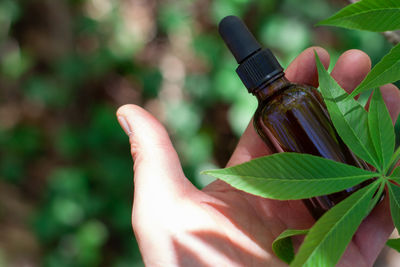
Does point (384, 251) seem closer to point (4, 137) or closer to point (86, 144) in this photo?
point (86, 144)

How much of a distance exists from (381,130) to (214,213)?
37 centimetres

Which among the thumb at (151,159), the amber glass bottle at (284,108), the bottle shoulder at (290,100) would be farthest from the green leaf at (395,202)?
the thumb at (151,159)

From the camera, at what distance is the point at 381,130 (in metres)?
0.72

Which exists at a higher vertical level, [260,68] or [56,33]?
[56,33]

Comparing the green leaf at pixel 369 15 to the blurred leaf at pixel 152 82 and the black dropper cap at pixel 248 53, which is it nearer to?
the black dropper cap at pixel 248 53

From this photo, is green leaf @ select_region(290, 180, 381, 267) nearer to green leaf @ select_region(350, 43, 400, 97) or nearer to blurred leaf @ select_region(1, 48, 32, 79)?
green leaf @ select_region(350, 43, 400, 97)

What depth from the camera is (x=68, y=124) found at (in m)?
1.76

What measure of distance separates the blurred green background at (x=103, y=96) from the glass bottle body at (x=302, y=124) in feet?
1.74

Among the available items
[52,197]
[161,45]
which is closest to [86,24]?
[161,45]

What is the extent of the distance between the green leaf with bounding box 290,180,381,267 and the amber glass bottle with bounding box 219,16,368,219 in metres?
0.17

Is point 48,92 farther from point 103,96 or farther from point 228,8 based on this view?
point 228,8

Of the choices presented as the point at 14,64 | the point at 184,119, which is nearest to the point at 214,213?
the point at 184,119

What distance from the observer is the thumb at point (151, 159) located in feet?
2.69

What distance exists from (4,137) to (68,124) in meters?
0.27
